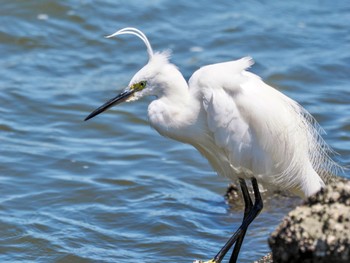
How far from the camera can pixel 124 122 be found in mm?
10156

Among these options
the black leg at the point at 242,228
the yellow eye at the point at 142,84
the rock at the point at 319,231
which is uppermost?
the yellow eye at the point at 142,84

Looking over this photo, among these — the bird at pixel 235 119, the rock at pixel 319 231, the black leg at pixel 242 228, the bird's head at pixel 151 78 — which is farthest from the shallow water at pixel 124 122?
the rock at pixel 319 231

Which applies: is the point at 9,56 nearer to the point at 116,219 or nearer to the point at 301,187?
the point at 116,219

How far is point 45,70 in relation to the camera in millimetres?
11398

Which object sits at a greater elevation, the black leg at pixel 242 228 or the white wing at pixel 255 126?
the white wing at pixel 255 126

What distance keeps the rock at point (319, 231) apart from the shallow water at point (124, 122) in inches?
120

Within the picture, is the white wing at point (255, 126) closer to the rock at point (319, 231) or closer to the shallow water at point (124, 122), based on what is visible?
the shallow water at point (124, 122)

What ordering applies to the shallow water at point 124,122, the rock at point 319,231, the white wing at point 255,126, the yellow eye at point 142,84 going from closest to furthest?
1. the rock at point 319,231
2. the white wing at point 255,126
3. the yellow eye at point 142,84
4. the shallow water at point 124,122

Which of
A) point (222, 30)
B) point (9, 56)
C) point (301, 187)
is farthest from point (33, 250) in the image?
point (222, 30)

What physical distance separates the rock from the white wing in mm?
2277

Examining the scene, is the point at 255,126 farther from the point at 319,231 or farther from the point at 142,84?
the point at 319,231

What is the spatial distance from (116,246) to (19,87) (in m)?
4.51

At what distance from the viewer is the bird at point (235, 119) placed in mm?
5797

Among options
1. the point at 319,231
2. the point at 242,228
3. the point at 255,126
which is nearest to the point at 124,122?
the point at 242,228
